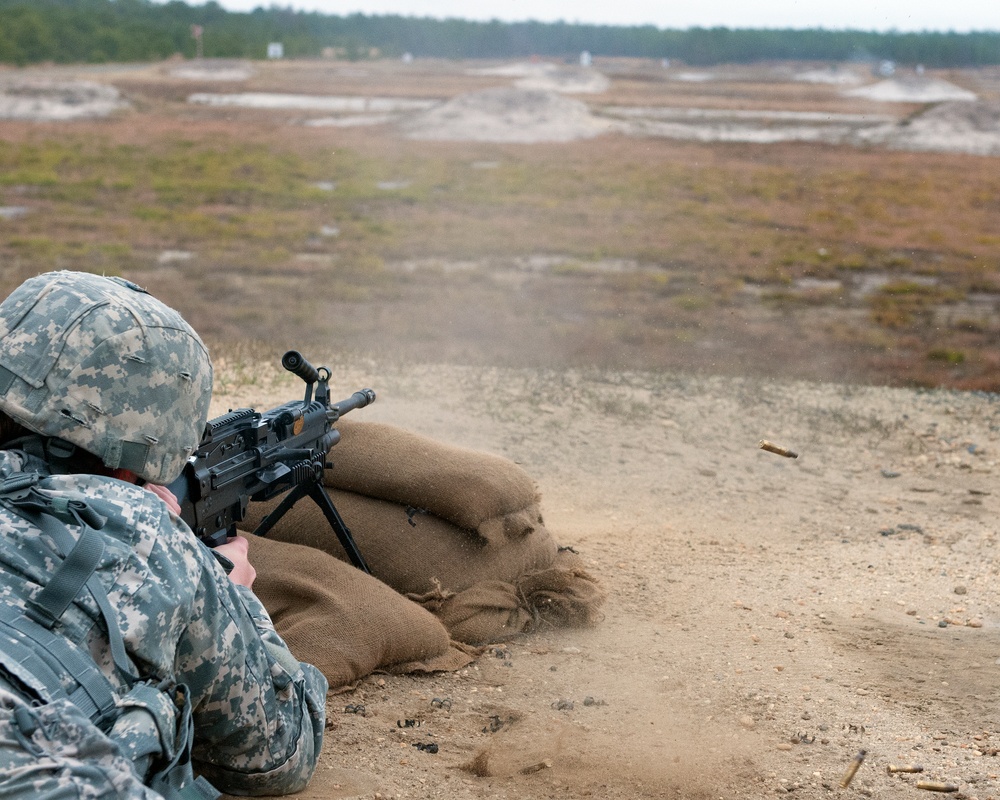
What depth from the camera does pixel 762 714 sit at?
3334 mm

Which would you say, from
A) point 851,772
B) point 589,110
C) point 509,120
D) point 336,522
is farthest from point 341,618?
point 589,110

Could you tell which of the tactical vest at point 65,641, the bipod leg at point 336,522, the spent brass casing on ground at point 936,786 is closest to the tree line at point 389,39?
the bipod leg at point 336,522

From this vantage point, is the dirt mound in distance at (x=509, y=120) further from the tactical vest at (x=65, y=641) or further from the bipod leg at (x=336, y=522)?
the tactical vest at (x=65, y=641)

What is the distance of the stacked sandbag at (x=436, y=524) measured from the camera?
3.80m

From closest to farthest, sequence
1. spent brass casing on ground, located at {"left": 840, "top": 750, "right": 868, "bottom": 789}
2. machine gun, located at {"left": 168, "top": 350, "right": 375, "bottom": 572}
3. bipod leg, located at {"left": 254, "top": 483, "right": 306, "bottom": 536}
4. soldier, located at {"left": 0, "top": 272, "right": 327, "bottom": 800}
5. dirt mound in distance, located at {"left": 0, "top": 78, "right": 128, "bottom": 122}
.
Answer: soldier, located at {"left": 0, "top": 272, "right": 327, "bottom": 800}, spent brass casing on ground, located at {"left": 840, "top": 750, "right": 868, "bottom": 789}, machine gun, located at {"left": 168, "top": 350, "right": 375, "bottom": 572}, bipod leg, located at {"left": 254, "top": 483, "right": 306, "bottom": 536}, dirt mound in distance, located at {"left": 0, "top": 78, "right": 128, "bottom": 122}

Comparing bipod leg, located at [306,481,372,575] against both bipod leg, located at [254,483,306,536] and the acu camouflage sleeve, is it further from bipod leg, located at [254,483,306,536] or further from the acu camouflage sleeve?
the acu camouflage sleeve

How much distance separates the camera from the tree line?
34469 mm

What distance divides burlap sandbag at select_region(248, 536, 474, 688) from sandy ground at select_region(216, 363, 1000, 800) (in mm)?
95

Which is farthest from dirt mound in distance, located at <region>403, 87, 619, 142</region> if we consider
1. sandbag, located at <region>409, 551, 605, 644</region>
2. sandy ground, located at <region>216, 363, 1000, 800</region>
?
sandbag, located at <region>409, 551, 605, 644</region>

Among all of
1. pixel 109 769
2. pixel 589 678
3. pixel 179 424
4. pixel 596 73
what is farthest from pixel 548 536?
pixel 596 73

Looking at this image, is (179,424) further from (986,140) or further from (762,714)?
(986,140)

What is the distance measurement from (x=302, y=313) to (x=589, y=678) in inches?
377

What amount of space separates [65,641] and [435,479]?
89.2 inches

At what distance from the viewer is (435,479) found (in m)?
3.80
